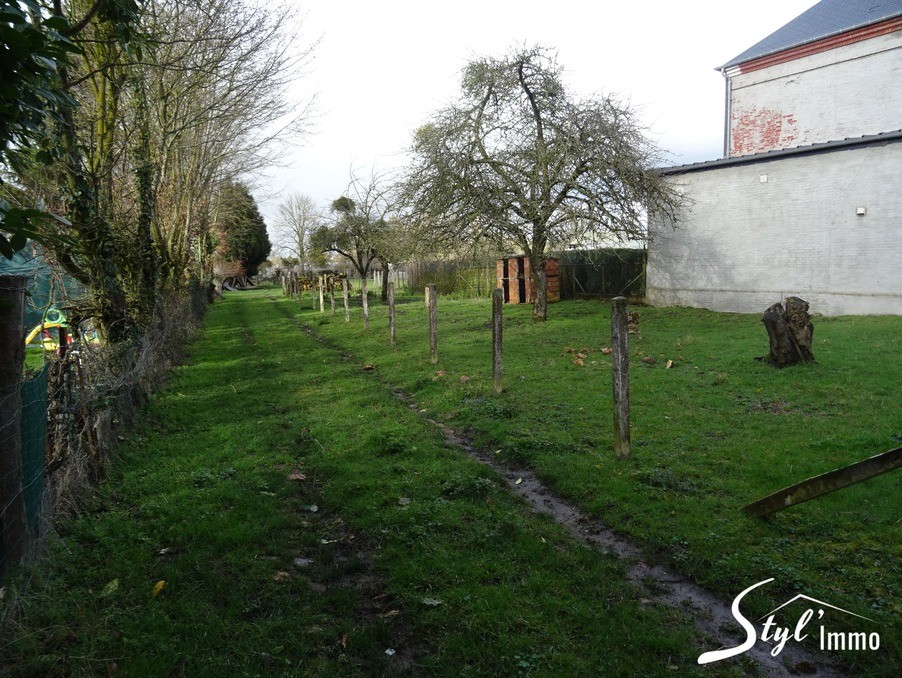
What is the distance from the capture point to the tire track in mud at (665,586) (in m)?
3.41

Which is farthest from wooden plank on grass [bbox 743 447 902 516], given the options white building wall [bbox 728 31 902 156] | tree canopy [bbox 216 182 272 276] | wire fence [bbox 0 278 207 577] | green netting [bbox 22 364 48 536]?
tree canopy [bbox 216 182 272 276]

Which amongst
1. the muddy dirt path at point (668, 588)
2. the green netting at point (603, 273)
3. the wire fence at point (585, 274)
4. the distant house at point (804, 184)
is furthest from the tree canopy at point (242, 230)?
the muddy dirt path at point (668, 588)

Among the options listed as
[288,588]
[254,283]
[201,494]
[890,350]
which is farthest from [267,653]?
[254,283]

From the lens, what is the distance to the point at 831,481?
4141 mm

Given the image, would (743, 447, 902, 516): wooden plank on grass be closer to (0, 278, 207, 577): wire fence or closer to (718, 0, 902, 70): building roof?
(0, 278, 207, 577): wire fence

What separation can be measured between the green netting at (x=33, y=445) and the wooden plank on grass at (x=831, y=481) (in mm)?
5155

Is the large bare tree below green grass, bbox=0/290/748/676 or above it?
above

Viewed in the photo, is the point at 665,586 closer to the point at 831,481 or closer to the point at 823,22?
the point at 831,481

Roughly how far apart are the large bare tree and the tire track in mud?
40.0 ft

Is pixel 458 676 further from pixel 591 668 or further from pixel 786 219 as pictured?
pixel 786 219

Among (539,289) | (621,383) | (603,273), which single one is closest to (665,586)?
(621,383)

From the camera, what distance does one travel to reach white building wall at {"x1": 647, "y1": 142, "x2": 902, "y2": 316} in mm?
16281

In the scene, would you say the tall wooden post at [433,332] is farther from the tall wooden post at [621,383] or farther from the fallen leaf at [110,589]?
the fallen leaf at [110,589]

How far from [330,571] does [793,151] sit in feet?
60.3
